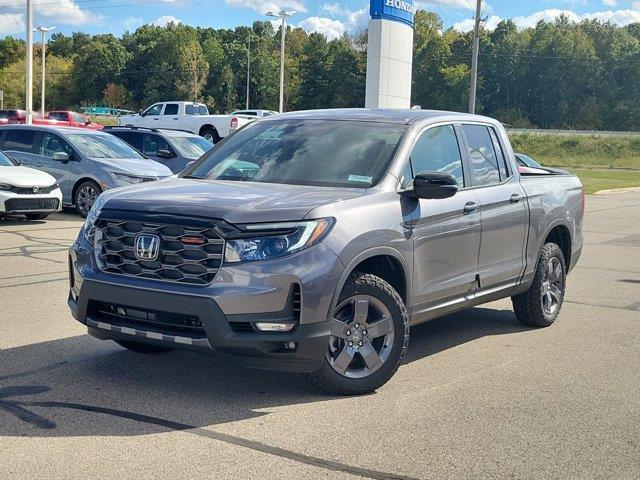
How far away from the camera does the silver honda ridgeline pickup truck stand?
193 inches

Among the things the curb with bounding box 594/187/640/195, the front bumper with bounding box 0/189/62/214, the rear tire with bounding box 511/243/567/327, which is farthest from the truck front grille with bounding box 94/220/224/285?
the curb with bounding box 594/187/640/195

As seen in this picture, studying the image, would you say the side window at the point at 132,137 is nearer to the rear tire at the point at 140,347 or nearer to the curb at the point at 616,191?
the rear tire at the point at 140,347

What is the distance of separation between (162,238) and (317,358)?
46.3 inches

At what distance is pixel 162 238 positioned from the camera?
507 centimetres

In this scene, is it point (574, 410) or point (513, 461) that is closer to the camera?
point (513, 461)

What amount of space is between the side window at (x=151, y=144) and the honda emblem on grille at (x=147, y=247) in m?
15.0

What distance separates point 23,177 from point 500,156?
373 inches

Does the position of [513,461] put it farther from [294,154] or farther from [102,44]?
[102,44]

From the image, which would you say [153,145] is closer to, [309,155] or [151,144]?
[151,144]

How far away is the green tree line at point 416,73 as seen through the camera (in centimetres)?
10869

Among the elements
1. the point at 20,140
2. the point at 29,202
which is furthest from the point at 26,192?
the point at 20,140

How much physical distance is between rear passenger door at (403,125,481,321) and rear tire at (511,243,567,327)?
4.31 ft

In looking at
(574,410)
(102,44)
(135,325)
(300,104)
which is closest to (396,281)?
(574,410)

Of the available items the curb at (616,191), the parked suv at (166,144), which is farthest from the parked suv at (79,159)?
the curb at (616,191)
